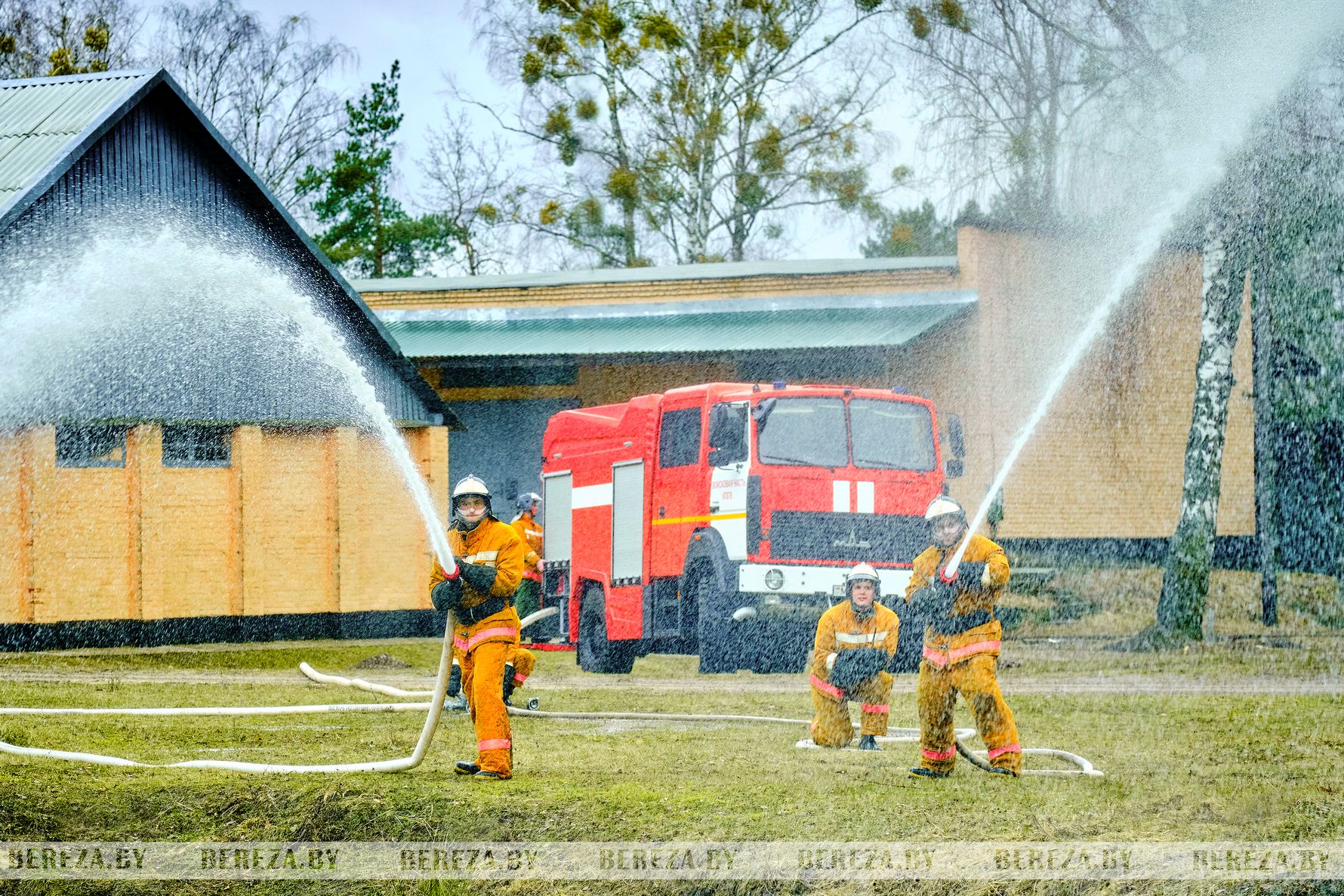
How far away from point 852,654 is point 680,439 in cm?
569

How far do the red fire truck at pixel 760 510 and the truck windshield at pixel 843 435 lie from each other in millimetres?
11

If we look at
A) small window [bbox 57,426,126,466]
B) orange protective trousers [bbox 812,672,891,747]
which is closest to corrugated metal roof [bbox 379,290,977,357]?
small window [bbox 57,426,126,466]

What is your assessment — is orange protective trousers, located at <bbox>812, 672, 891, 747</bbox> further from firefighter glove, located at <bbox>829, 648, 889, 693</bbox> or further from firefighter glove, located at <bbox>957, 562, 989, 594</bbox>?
firefighter glove, located at <bbox>957, 562, 989, 594</bbox>

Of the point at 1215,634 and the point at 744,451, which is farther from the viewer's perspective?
the point at 1215,634

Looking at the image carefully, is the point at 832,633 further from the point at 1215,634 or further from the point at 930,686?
the point at 1215,634

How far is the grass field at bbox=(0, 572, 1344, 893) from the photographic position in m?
7.52

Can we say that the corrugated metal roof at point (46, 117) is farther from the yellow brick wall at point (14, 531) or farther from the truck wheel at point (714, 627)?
the truck wheel at point (714, 627)

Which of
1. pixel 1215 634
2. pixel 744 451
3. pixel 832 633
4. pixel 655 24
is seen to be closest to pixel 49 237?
pixel 744 451

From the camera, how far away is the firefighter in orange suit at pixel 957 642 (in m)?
8.98

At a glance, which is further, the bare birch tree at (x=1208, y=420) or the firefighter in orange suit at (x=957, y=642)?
the bare birch tree at (x=1208, y=420)

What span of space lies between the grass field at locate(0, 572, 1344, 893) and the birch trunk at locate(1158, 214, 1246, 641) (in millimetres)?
3872

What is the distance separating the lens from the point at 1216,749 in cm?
1041

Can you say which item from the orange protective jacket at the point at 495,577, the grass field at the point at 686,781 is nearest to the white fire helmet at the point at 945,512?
the grass field at the point at 686,781

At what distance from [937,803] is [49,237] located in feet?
43.1
